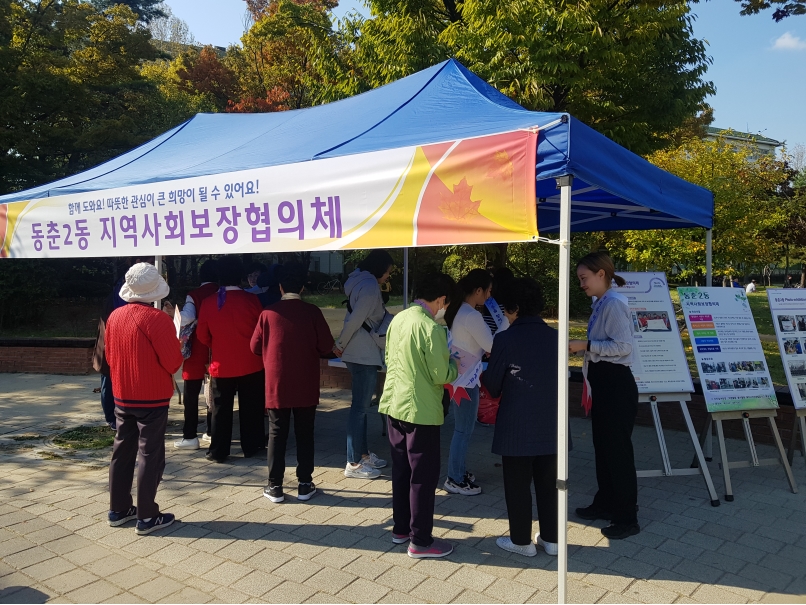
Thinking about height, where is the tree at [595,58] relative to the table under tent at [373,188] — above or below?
above

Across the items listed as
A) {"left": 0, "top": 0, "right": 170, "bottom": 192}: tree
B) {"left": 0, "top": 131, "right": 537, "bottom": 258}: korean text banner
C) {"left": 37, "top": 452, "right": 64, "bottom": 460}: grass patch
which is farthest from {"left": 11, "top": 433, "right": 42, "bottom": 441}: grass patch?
{"left": 0, "top": 0, "right": 170, "bottom": 192}: tree

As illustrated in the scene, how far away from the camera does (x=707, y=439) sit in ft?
18.0

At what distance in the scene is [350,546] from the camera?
3842mm

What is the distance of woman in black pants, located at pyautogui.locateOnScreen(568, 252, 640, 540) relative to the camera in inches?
156

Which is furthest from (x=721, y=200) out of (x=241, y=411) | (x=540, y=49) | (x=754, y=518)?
(x=241, y=411)

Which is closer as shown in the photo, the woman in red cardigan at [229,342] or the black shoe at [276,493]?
the black shoe at [276,493]

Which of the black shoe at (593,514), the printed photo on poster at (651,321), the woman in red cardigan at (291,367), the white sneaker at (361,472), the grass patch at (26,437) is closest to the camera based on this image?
the black shoe at (593,514)

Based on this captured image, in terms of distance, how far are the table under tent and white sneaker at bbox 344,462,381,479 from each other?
6.77ft

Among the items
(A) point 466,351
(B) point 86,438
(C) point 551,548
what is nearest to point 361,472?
(A) point 466,351

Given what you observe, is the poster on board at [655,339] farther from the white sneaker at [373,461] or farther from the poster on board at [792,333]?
the white sneaker at [373,461]

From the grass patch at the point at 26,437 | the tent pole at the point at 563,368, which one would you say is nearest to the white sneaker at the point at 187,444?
the grass patch at the point at 26,437

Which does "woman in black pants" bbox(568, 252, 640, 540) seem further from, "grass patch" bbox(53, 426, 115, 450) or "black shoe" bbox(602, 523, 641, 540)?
"grass patch" bbox(53, 426, 115, 450)

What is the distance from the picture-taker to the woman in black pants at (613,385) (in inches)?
156

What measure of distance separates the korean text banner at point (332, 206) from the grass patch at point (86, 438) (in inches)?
79.6
